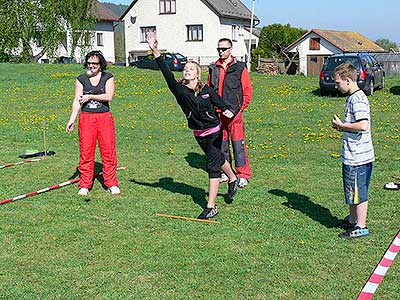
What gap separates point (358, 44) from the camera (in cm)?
6500

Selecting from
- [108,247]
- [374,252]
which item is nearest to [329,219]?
[374,252]

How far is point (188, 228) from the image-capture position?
20.8 feet

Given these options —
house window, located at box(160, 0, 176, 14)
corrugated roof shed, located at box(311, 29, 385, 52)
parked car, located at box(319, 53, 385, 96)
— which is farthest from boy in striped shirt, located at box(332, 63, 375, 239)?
corrugated roof shed, located at box(311, 29, 385, 52)

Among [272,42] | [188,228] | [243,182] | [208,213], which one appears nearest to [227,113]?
[208,213]

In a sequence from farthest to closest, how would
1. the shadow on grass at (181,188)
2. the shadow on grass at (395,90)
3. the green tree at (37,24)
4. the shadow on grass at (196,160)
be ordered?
the green tree at (37,24), the shadow on grass at (395,90), the shadow on grass at (196,160), the shadow on grass at (181,188)

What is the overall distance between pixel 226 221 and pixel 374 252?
5.69ft

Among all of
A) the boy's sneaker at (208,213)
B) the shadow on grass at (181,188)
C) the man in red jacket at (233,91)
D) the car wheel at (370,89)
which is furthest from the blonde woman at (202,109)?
the car wheel at (370,89)

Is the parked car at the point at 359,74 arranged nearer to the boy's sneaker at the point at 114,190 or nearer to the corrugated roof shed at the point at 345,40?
the boy's sneaker at the point at 114,190

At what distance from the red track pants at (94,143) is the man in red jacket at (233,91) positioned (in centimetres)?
155

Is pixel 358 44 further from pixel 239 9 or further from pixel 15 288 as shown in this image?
pixel 15 288

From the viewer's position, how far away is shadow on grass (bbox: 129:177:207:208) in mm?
7590

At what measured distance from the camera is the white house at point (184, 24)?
51250 mm

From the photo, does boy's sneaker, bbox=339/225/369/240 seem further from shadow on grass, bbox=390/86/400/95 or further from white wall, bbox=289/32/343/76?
white wall, bbox=289/32/343/76

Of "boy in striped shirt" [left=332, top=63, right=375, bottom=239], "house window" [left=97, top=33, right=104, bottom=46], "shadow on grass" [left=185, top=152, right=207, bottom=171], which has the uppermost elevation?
"house window" [left=97, top=33, right=104, bottom=46]
